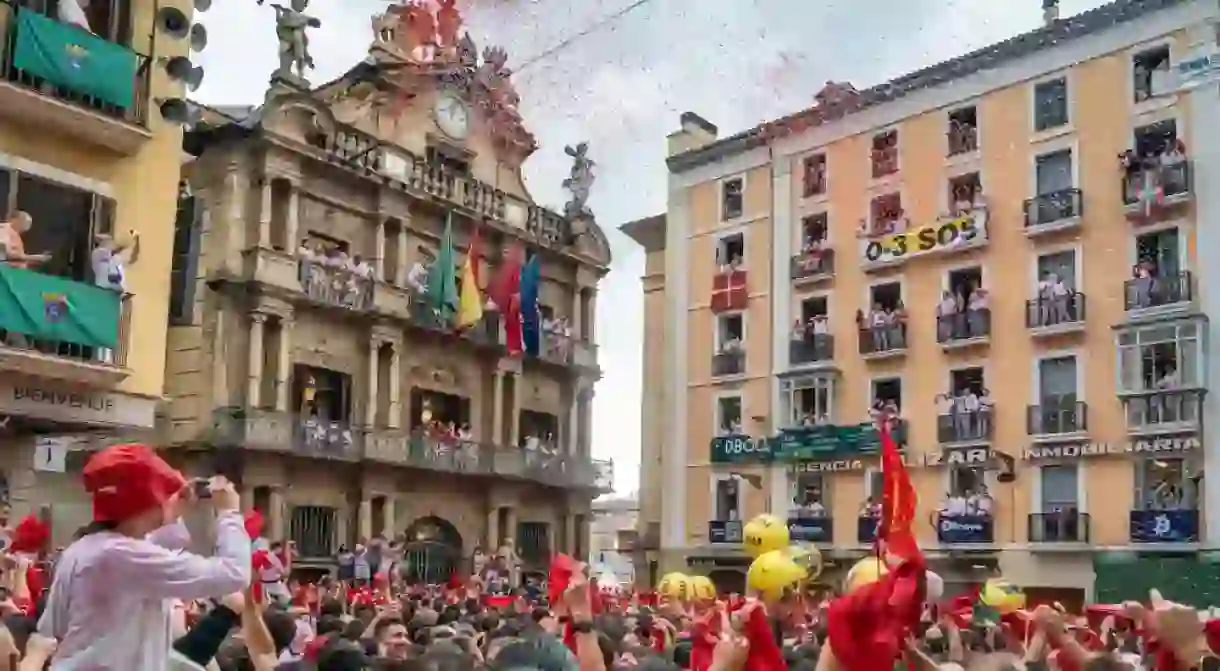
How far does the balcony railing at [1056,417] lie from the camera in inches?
1109

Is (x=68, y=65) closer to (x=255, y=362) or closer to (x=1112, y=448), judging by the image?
(x=255, y=362)

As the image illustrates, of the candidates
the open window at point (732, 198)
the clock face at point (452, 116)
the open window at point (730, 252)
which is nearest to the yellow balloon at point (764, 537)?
the clock face at point (452, 116)

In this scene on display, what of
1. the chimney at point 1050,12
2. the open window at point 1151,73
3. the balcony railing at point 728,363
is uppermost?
the chimney at point 1050,12

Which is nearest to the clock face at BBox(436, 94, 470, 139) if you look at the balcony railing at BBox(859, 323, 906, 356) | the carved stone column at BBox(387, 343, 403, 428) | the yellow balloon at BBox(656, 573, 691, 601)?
the carved stone column at BBox(387, 343, 403, 428)

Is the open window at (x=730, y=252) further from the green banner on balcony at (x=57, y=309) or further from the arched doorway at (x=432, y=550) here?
the green banner on balcony at (x=57, y=309)

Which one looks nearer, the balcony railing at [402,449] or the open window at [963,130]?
the balcony railing at [402,449]

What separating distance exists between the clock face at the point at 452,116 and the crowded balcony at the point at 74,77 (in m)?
14.7

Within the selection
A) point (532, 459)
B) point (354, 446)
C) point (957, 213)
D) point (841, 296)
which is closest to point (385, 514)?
point (354, 446)

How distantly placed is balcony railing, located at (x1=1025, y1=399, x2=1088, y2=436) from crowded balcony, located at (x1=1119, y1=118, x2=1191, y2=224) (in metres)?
3.97

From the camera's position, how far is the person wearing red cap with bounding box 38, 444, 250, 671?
4.03 metres

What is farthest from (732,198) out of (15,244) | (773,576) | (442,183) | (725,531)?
(773,576)

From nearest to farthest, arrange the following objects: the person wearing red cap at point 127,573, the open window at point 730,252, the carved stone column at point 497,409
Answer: the person wearing red cap at point 127,573
the carved stone column at point 497,409
the open window at point 730,252

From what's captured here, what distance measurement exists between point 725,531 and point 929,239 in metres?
8.80

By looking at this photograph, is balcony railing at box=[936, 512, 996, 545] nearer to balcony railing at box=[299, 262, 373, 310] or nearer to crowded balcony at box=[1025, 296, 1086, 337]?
crowded balcony at box=[1025, 296, 1086, 337]
